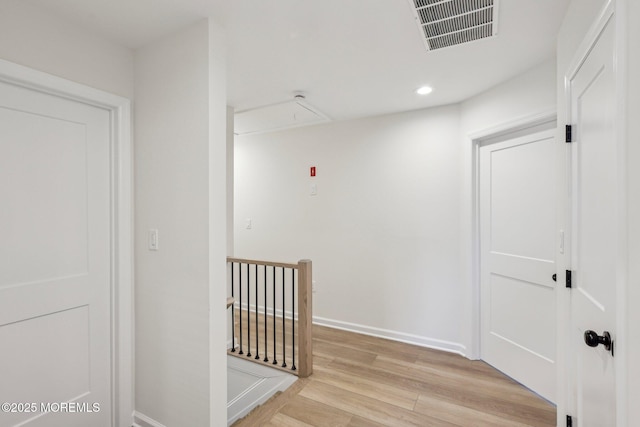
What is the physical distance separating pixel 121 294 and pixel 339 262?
2165 millimetres

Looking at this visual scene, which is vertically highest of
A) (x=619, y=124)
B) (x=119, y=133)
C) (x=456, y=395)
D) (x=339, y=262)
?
(x=119, y=133)

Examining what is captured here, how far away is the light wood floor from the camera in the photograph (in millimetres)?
1867

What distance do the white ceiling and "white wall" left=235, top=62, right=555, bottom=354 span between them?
49 cm

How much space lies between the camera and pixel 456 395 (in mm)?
2113

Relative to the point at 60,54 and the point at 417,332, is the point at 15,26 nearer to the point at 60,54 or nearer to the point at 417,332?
the point at 60,54

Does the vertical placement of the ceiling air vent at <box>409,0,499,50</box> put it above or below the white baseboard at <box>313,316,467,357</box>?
above

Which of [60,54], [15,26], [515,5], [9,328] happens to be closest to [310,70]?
[515,5]

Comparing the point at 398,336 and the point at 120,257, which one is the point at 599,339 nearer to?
the point at 398,336

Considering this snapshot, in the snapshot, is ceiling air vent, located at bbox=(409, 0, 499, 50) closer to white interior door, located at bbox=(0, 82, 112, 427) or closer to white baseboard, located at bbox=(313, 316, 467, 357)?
white interior door, located at bbox=(0, 82, 112, 427)

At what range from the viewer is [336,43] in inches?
69.8

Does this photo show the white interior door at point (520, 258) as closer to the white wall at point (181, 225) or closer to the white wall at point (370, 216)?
the white wall at point (370, 216)

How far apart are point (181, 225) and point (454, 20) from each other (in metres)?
1.86

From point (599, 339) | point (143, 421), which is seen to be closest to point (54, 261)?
point (143, 421)

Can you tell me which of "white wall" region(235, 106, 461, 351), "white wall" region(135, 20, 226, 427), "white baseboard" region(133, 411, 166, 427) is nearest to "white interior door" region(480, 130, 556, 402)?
"white wall" region(235, 106, 461, 351)
